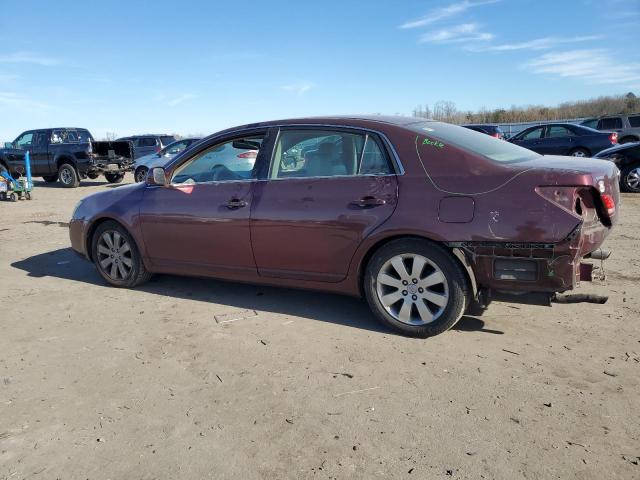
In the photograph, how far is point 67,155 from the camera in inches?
700

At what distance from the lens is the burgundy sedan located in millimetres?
3533

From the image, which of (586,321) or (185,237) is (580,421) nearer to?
(586,321)

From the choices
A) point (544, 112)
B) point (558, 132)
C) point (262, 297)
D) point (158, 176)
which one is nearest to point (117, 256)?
point (158, 176)

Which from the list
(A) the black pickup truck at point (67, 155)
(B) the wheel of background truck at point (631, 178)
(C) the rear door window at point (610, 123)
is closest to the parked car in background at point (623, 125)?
(C) the rear door window at point (610, 123)

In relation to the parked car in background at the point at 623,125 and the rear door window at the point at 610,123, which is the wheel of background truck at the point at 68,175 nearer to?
the parked car in background at the point at 623,125

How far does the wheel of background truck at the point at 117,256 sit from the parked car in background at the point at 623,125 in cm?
1961

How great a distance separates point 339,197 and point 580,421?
7.34 feet

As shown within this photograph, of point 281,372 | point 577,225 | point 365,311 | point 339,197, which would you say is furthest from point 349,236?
point 577,225

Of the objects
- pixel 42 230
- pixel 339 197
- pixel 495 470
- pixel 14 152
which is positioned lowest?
pixel 495 470

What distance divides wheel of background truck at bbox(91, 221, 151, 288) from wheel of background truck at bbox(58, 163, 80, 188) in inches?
540

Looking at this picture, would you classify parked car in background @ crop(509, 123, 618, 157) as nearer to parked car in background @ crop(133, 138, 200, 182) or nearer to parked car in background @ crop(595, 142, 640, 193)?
parked car in background @ crop(595, 142, 640, 193)

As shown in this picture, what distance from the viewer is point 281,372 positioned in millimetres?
3506

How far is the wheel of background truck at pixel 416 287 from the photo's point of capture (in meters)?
3.78

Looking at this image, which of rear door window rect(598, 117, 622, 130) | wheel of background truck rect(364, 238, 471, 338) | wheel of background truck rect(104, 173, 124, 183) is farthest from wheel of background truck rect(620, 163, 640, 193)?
wheel of background truck rect(104, 173, 124, 183)
